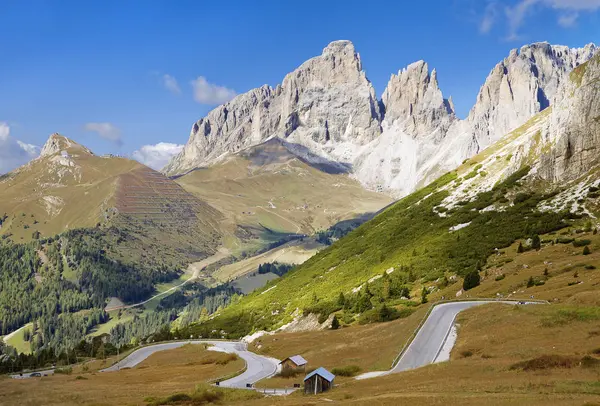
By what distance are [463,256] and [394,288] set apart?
1453 centimetres

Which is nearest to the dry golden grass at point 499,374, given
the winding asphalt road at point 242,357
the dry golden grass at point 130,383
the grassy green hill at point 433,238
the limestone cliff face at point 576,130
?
the winding asphalt road at point 242,357

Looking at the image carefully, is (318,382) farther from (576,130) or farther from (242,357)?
(576,130)

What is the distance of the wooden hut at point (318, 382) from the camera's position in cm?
4653

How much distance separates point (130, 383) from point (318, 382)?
110 ft

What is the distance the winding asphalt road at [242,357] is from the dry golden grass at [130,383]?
2.67m

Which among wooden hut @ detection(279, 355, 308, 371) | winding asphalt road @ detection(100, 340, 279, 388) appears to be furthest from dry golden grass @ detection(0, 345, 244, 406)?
wooden hut @ detection(279, 355, 308, 371)

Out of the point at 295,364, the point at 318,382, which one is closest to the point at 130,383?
the point at 295,364

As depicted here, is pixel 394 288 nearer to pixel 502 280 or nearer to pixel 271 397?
pixel 502 280

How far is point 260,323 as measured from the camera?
117 meters

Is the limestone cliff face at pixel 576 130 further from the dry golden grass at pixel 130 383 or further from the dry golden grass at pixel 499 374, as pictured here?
the dry golden grass at pixel 130 383

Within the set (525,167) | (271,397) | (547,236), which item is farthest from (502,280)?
(525,167)

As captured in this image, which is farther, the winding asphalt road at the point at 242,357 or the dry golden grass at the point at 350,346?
the winding asphalt road at the point at 242,357

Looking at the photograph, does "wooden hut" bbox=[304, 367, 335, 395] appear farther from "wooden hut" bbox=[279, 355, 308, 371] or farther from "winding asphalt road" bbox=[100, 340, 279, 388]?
"winding asphalt road" bbox=[100, 340, 279, 388]

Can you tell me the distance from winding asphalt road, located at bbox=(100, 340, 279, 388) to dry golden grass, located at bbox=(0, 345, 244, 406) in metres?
2.67
